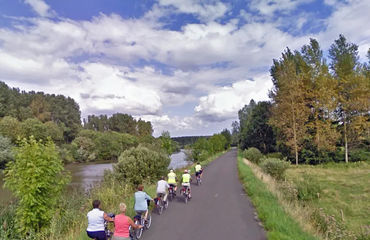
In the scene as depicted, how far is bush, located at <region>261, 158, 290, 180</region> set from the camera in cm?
2181

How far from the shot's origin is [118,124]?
114625mm

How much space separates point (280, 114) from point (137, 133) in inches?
3428

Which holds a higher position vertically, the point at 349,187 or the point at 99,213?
the point at 99,213

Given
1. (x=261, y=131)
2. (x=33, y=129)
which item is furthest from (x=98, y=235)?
(x=261, y=131)

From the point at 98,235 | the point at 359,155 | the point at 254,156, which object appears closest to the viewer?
the point at 98,235

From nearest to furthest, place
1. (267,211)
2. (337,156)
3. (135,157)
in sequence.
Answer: (267,211) → (135,157) → (337,156)

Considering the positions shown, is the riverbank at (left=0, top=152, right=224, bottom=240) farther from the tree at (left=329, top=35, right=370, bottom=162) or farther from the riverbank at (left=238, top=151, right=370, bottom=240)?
the tree at (left=329, top=35, right=370, bottom=162)

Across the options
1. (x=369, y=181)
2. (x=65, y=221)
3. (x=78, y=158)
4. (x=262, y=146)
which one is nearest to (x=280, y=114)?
(x=369, y=181)

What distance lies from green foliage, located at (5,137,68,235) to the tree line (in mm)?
31004

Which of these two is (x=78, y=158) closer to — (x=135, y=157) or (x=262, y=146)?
(x=262, y=146)

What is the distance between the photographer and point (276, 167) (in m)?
21.9

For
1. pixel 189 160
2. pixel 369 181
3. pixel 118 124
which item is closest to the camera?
pixel 369 181

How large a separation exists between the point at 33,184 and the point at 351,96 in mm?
37200

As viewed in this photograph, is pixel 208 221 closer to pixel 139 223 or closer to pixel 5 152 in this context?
pixel 139 223
